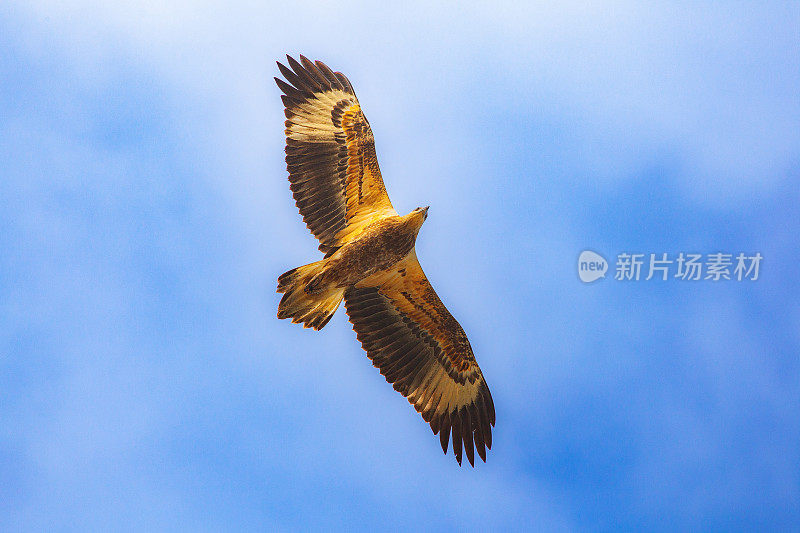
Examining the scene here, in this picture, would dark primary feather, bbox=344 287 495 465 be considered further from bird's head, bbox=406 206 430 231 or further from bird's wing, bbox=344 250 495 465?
bird's head, bbox=406 206 430 231

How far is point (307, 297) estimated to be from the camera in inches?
384

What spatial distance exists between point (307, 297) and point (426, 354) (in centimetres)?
159

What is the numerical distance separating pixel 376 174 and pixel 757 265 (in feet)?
16.6

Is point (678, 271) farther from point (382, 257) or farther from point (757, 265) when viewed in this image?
point (382, 257)

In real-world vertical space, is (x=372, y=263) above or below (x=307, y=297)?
above

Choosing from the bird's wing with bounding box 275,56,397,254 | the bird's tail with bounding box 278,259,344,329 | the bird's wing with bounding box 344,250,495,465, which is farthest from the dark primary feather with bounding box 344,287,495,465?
the bird's wing with bounding box 275,56,397,254

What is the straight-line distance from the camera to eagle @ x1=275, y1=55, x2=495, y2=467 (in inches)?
392

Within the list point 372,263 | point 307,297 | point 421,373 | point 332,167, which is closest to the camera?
point 307,297

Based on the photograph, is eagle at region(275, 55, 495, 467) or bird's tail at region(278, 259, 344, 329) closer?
bird's tail at region(278, 259, 344, 329)

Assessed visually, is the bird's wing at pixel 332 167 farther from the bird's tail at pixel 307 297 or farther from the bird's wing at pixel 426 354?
the bird's wing at pixel 426 354

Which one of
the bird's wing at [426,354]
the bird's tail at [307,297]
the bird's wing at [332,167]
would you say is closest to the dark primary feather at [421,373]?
the bird's wing at [426,354]

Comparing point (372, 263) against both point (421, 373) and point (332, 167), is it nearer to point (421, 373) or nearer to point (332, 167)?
point (332, 167)

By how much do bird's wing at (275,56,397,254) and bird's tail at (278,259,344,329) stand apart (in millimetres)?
467

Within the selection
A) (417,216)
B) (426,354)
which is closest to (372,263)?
(417,216)
